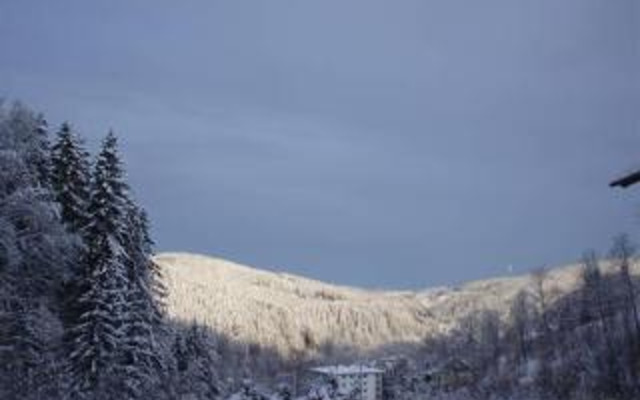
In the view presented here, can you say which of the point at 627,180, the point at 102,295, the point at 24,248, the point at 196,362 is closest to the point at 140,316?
the point at 102,295

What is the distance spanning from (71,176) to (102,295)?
17.2ft

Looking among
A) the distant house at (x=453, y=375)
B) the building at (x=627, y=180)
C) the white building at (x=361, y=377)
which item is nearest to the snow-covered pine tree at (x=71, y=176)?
the building at (x=627, y=180)

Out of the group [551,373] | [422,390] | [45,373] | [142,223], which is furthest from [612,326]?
[45,373]

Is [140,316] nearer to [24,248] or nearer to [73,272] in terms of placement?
[73,272]

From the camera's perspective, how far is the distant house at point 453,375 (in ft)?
455

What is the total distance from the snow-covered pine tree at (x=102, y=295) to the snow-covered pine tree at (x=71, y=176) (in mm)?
488

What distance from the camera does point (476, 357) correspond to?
16388 centimetres

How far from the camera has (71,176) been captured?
119 feet

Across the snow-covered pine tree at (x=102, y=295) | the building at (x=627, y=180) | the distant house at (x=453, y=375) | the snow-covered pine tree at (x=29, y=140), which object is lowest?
the building at (x=627, y=180)

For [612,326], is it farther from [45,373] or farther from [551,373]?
[45,373]

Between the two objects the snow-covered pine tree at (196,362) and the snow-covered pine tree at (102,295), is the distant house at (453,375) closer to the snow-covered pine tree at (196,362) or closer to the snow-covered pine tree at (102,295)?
the snow-covered pine tree at (196,362)

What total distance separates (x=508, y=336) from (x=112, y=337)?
457 ft

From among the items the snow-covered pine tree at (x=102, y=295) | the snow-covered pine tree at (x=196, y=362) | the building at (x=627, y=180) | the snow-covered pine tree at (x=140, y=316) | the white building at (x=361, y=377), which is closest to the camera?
the building at (x=627, y=180)

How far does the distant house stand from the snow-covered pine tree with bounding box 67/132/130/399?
105064 millimetres
